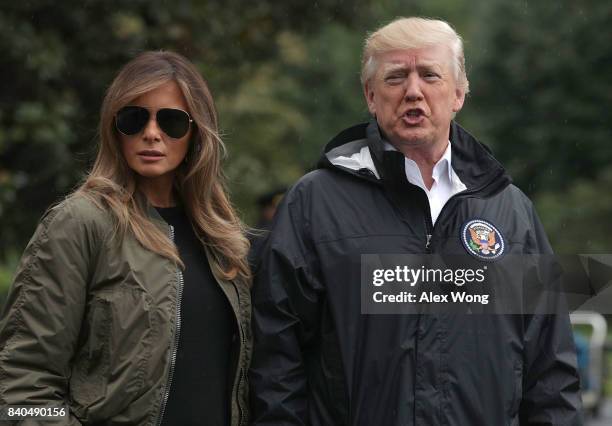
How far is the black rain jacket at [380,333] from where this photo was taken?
12.1 ft

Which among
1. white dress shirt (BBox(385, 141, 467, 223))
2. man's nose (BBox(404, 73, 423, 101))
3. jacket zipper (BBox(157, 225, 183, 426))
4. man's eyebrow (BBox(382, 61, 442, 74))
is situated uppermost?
man's eyebrow (BBox(382, 61, 442, 74))

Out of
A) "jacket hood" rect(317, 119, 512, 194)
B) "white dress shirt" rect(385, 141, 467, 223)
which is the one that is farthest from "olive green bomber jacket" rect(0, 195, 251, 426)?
"white dress shirt" rect(385, 141, 467, 223)

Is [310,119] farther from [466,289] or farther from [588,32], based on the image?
[466,289]

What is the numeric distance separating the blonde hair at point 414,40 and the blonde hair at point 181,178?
0.63m

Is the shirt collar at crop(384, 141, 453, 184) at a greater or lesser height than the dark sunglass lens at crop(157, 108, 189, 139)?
lesser

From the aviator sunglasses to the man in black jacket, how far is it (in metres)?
0.46

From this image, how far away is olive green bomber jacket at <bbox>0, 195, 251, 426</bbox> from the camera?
3297mm

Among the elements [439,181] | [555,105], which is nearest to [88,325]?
[439,181]

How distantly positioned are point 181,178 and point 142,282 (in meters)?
0.56

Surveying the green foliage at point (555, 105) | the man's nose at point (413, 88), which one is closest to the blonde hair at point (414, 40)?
the man's nose at point (413, 88)

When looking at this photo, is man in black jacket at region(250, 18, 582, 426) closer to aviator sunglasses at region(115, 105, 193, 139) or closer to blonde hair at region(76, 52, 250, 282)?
blonde hair at region(76, 52, 250, 282)

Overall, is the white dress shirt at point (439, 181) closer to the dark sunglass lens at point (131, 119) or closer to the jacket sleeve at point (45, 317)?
the dark sunglass lens at point (131, 119)

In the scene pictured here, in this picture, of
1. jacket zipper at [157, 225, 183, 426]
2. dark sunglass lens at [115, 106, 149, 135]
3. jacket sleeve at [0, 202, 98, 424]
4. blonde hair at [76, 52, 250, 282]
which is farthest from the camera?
dark sunglass lens at [115, 106, 149, 135]

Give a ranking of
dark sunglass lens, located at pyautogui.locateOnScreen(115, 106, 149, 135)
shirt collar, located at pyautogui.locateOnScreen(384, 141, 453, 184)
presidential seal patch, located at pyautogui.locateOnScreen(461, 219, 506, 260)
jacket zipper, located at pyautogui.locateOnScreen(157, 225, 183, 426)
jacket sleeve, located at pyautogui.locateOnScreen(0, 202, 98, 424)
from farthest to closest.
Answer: shirt collar, located at pyautogui.locateOnScreen(384, 141, 453, 184)
presidential seal patch, located at pyautogui.locateOnScreen(461, 219, 506, 260)
dark sunglass lens, located at pyautogui.locateOnScreen(115, 106, 149, 135)
jacket zipper, located at pyautogui.locateOnScreen(157, 225, 183, 426)
jacket sleeve, located at pyautogui.locateOnScreen(0, 202, 98, 424)
